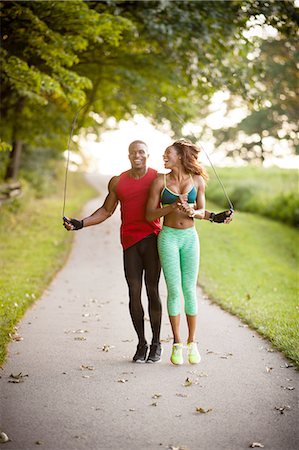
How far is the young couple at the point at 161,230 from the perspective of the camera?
6461 millimetres

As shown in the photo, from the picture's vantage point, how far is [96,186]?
38.7 metres

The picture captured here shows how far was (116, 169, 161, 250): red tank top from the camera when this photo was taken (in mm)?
6547

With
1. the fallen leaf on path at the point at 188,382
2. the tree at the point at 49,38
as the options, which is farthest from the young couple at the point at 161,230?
the tree at the point at 49,38

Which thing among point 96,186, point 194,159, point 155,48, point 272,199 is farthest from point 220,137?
point 194,159

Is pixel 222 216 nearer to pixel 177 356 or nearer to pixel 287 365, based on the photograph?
pixel 177 356

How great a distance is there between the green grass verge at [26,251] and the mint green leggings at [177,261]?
1810 mm

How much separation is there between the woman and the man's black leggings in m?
0.12

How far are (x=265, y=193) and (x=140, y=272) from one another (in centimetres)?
2116

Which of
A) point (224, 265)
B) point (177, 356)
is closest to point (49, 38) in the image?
point (224, 265)

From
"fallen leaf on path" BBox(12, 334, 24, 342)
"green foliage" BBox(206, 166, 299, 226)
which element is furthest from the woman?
"green foliage" BBox(206, 166, 299, 226)

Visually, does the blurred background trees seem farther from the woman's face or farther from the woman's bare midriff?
the woman's bare midriff

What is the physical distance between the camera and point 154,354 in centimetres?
667

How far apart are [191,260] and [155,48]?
38.4 feet

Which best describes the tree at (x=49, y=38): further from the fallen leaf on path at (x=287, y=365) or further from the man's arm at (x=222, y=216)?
the fallen leaf on path at (x=287, y=365)
